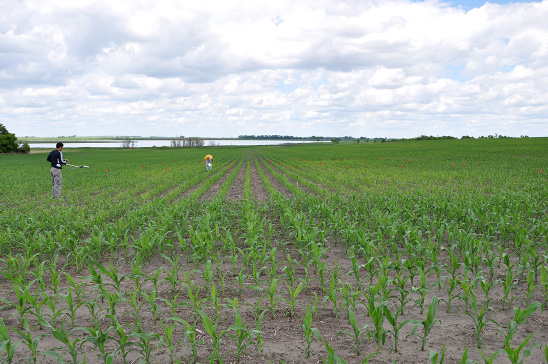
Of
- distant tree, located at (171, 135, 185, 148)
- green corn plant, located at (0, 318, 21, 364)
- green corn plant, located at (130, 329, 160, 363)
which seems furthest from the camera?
distant tree, located at (171, 135, 185, 148)

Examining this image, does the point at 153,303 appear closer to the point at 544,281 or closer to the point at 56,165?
the point at 544,281

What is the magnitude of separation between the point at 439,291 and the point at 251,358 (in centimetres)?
333

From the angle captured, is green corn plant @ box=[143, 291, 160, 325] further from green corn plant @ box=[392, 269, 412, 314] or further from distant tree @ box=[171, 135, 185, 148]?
distant tree @ box=[171, 135, 185, 148]

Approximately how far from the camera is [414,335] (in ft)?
13.8

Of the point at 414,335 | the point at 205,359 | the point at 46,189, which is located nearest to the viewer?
the point at 205,359

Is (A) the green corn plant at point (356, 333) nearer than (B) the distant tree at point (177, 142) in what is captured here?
Yes

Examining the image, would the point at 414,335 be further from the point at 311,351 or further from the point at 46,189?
the point at 46,189

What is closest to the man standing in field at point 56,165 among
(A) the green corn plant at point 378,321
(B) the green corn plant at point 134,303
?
(B) the green corn plant at point 134,303

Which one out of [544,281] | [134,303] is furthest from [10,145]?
[544,281]

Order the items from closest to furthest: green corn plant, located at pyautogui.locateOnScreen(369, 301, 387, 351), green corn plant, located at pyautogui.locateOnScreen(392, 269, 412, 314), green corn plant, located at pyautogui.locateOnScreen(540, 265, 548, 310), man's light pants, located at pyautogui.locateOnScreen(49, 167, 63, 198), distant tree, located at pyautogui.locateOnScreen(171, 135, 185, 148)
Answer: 1. green corn plant, located at pyautogui.locateOnScreen(369, 301, 387, 351)
2. green corn plant, located at pyautogui.locateOnScreen(392, 269, 412, 314)
3. green corn plant, located at pyautogui.locateOnScreen(540, 265, 548, 310)
4. man's light pants, located at pyautogui.locateOnScreen(49, 167, 63, 198)
5. distant tree, located at pyautogui.locateOnScreen(171, 135, 185, 148)

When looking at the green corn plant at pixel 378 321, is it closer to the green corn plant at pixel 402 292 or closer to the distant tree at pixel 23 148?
the green corn plant at pixel 402 292

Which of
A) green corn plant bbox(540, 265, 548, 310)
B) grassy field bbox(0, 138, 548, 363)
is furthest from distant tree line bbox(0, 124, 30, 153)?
green corn plant bbox(540, 265, 548, 310)

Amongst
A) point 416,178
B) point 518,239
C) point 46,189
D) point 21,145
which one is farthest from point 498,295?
point 21,145

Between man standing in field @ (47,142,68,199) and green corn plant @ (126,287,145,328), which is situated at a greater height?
man standing in field @ (47,142,68,199)
